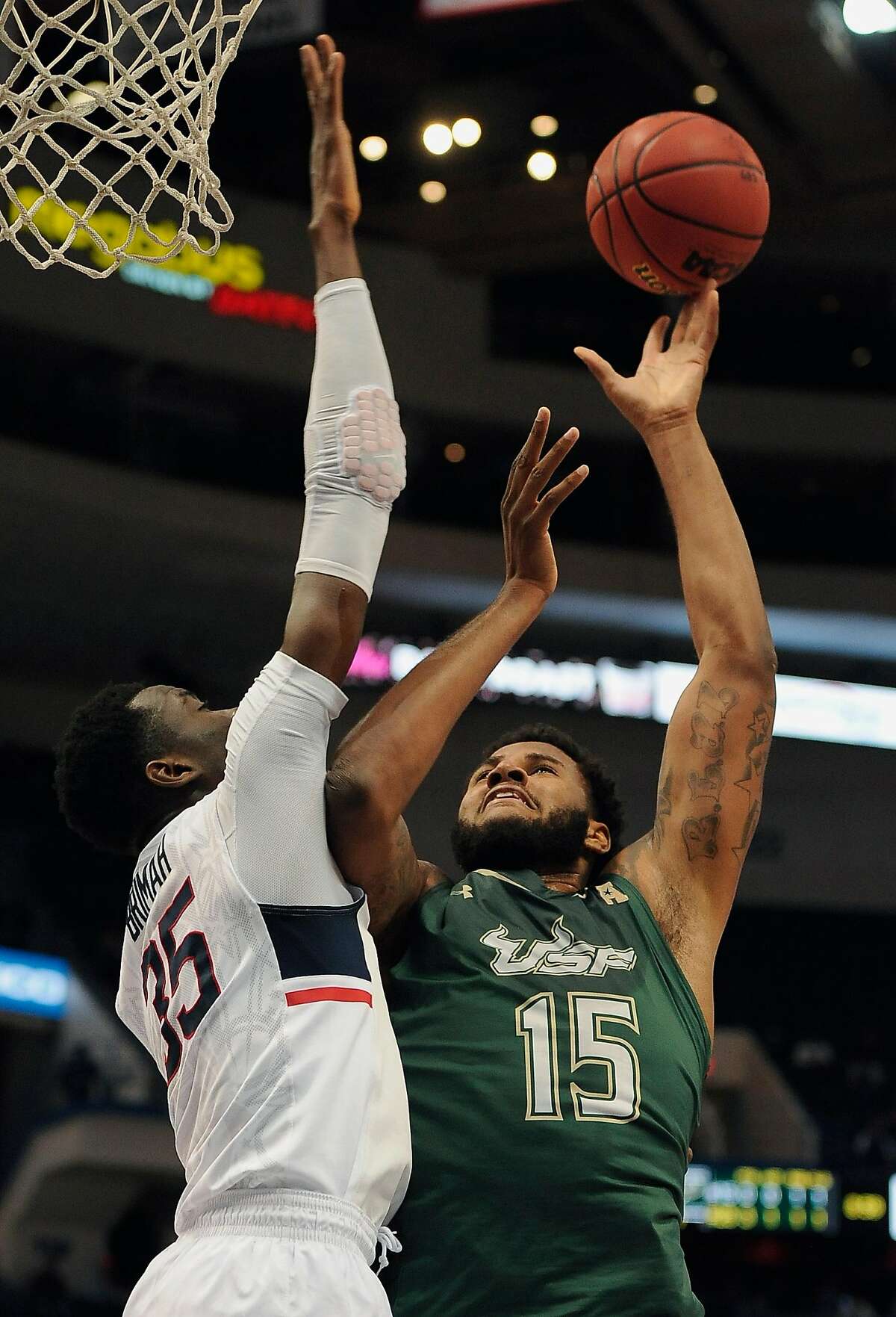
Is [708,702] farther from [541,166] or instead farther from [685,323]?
[541,166]

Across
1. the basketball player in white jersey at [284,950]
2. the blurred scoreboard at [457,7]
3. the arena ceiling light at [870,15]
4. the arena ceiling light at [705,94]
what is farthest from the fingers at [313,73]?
the arena ceiling light at [705,94]

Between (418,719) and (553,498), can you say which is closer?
(418,719)

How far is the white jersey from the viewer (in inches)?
81.9

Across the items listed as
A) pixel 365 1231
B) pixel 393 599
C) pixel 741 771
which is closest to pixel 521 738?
pixel 741 771

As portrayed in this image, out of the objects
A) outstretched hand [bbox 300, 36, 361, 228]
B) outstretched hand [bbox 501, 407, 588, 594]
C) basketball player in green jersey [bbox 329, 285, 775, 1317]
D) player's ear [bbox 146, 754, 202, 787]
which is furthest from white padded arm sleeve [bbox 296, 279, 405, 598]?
outstretched hand [bbox 501, 407, 588, 594]

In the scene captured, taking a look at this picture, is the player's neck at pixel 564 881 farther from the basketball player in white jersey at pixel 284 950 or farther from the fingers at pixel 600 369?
the fingers at pixel 600 369

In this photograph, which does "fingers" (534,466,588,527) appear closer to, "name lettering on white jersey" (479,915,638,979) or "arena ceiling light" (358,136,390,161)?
"name lettering on white jersey" (479,915,638,979)

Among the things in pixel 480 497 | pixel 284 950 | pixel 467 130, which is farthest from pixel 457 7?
pixel 284 950

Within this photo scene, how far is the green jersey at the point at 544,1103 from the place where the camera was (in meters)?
2.46

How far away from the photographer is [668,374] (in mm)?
3346

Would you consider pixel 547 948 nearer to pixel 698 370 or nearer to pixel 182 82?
pixel 698 370

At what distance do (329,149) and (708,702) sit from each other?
1.29 m

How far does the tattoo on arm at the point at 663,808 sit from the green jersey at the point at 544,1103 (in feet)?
0.56

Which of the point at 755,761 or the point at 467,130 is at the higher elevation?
the point at 467,130
